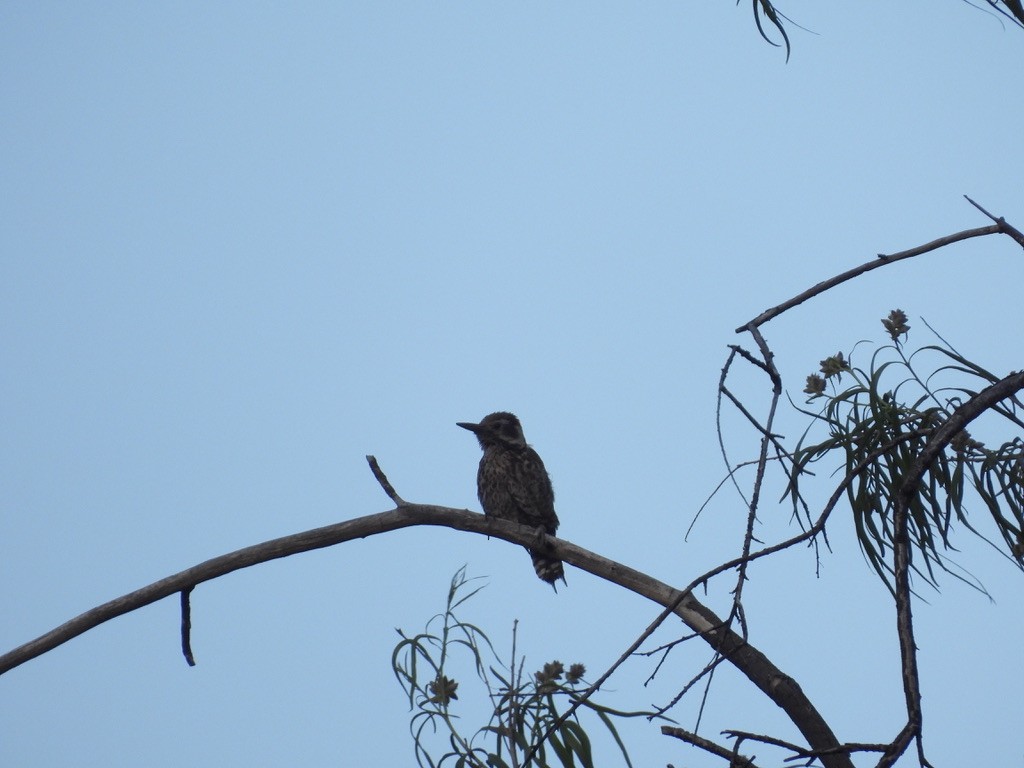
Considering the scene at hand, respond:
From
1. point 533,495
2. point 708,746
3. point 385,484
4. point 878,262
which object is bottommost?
point 708,746

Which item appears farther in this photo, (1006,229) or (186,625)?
(186,625)

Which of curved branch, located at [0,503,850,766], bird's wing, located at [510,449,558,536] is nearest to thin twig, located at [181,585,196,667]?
curved branch, located at [0,503,850,766]

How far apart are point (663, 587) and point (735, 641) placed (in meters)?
0.23

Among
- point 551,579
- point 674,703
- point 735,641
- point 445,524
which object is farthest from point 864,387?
point 551,579

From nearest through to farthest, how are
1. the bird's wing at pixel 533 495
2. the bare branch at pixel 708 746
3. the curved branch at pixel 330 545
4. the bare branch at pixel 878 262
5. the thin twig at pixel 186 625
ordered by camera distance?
the bare branch at pixel 708 746, the bare branch at pixel 878 262, the curved branch at pixel 330 545, the thin twig at pixel 186 625, the bird's wing at pixel 533 495

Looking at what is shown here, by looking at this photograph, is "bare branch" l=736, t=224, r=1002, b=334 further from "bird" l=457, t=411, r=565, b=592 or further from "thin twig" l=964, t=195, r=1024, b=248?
"bird" l=457, t=411, r=565, b=592

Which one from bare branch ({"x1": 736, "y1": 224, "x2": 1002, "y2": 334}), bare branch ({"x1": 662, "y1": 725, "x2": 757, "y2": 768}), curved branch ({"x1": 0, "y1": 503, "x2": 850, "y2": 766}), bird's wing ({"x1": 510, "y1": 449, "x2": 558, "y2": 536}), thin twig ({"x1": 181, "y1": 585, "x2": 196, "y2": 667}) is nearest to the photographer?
bare branch ({"x1": 662, "y1": 725, "x2": 757, "y2": 768})

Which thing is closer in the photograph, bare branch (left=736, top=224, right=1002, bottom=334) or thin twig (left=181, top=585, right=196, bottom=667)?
bare branch (left=736, top=224, right=1002, bottom=334)

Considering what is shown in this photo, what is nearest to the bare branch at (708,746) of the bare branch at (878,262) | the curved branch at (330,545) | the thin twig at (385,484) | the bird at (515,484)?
the bare branch at (878,262)

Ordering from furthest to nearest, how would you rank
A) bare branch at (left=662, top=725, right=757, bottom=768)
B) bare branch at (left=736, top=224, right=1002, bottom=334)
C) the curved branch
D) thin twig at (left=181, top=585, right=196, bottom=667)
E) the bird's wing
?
1. the bird's wing
2. thin twig at (left=181, top=585, right=196, bottom=667)
3. the curved branch
4. bare branch at (left=736, top=224, right=1002, bottom=334)
5. bare branch at (left=662, top=725, right=757, bottom=768)

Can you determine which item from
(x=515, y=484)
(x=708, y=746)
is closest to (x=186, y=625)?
(x=708, y=746)

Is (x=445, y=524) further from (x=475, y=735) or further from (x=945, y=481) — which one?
(x=945, y=481)

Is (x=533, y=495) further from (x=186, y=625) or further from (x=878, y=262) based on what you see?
(x=878, y=262)

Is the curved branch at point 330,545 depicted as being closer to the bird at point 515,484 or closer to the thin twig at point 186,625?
the thin twig at point 186,625
